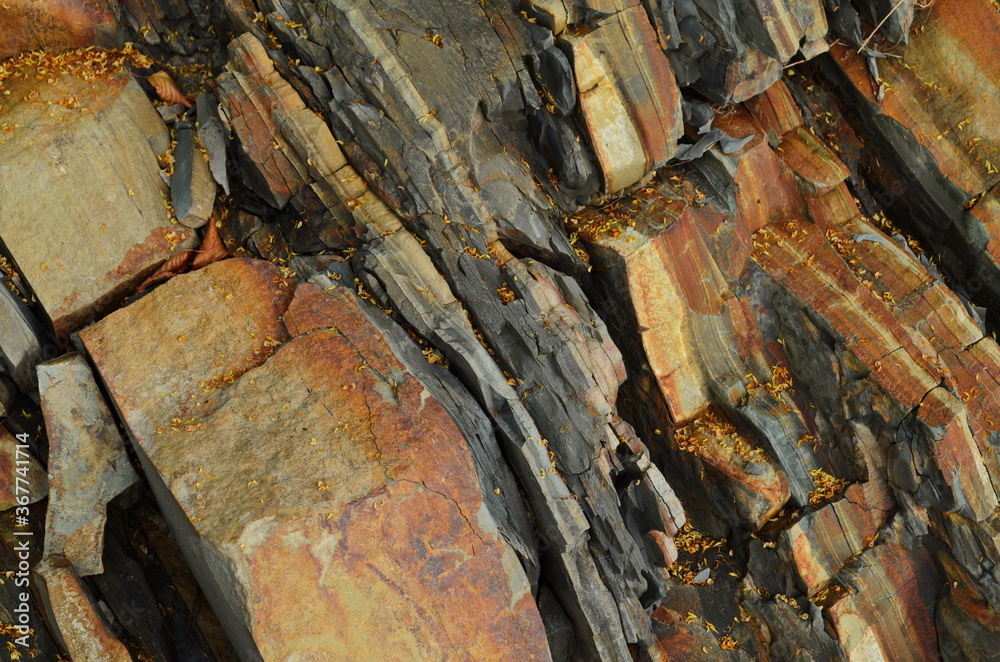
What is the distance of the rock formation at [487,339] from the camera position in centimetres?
761

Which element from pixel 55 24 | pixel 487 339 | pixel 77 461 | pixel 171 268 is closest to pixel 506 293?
pixel 487 339

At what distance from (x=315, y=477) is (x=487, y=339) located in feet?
8.08

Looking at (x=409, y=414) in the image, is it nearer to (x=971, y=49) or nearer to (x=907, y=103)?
(x=907, y=103)

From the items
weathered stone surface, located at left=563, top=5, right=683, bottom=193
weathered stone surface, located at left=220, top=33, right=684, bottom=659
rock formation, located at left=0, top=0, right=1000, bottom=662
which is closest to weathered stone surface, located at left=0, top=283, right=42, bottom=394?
rock formation, located at left=0, top=0, right=1000, bottom=662

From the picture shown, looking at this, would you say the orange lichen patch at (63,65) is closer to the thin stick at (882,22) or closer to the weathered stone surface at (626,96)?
the weathered stone surface at (626,96)

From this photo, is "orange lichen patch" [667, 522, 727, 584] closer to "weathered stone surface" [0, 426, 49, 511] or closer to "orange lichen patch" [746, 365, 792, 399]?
"orange lichen patch" [746, 365, 792, 399]

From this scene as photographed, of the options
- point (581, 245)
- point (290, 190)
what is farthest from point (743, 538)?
point (290, 190)

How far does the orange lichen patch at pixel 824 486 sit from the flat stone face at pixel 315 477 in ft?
12.5

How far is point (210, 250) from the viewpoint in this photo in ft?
29.6

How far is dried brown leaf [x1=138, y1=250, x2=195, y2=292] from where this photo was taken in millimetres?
8742

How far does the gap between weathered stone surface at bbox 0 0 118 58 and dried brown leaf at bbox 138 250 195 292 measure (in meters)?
3.34

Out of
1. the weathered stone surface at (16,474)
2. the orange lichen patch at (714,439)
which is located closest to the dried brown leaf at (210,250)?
the weathered stone surface at (16,474)

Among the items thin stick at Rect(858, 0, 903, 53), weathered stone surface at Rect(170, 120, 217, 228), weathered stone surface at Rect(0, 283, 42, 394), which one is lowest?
thin stick at Rect(858, 0, 903, 53)

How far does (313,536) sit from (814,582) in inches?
229
